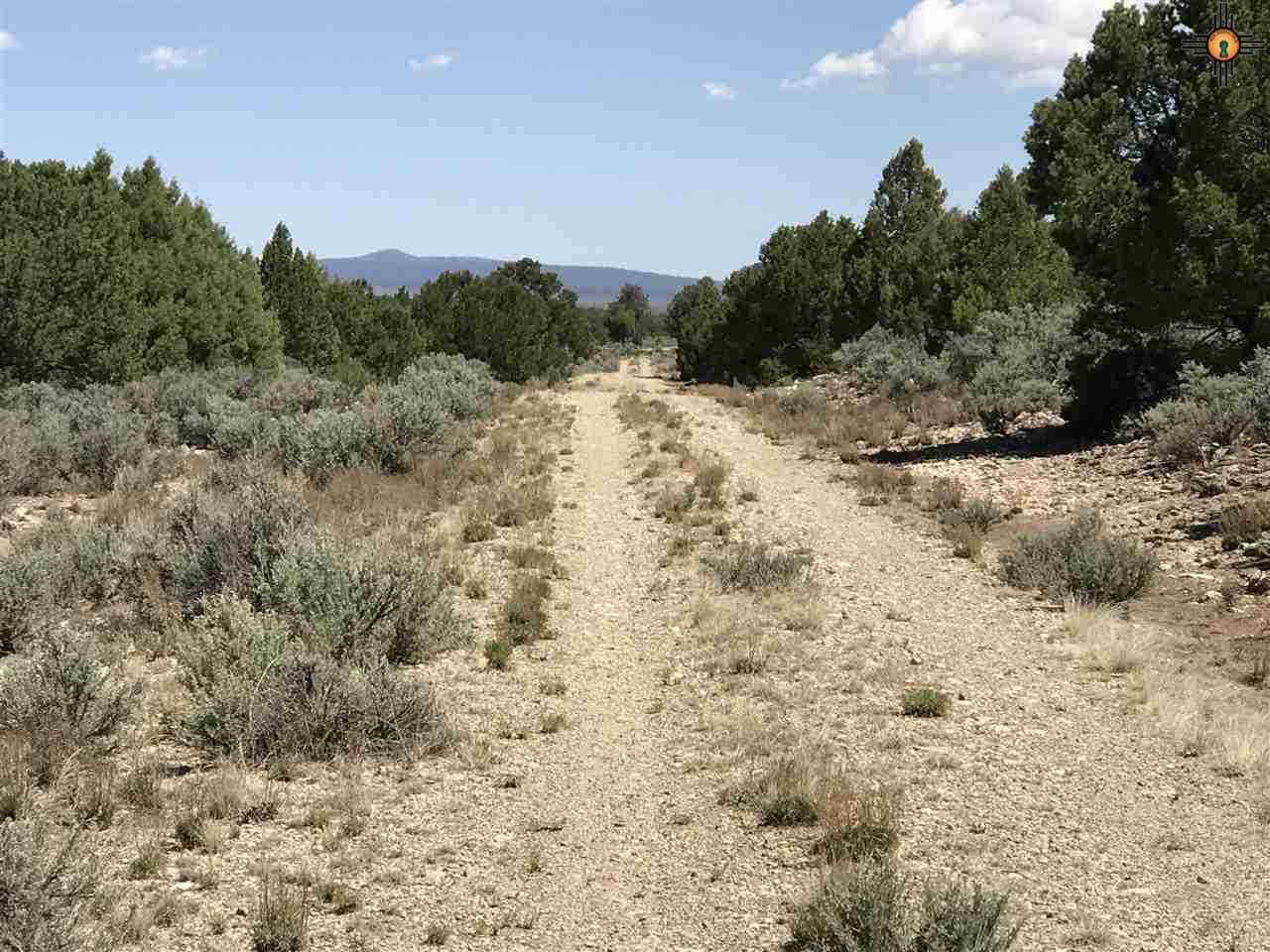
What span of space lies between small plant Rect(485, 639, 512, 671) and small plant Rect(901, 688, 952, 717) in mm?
3490

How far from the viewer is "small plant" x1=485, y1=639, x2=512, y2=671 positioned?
33.1ft

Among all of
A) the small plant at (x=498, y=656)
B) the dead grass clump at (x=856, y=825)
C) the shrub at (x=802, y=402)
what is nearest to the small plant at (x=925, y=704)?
the dead grass clump at (x=856, y=825)

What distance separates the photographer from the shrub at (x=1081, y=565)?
1221cm

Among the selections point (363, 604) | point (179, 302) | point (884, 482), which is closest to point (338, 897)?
point (363, 604)

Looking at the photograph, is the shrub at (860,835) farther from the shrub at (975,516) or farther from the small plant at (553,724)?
the shrub at (975,516)

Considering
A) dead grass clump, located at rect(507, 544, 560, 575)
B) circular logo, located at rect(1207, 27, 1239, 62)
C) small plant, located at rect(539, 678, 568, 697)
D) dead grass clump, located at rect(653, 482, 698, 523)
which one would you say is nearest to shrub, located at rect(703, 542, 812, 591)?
dead grass clump, located at rect(507, 544, 560, 575)

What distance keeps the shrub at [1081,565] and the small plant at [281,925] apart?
8968mm

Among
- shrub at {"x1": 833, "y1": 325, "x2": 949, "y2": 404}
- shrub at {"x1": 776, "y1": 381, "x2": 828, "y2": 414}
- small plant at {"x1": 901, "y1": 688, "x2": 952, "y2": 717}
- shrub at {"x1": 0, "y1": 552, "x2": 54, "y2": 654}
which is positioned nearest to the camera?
small plant at {"x1": 901, "y1": 688, "x2": 952, "y2": 717}

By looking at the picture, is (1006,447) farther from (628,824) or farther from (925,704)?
(628,824)

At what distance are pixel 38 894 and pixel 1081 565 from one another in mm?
10600

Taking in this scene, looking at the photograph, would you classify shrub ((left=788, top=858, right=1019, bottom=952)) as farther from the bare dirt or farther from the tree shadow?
the tree shadow

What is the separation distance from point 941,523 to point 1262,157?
28.6ft

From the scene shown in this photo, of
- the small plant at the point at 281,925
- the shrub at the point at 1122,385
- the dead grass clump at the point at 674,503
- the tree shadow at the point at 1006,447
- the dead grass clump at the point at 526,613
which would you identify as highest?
the shrub at the point at 1122,385

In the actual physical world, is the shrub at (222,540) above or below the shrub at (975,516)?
above
